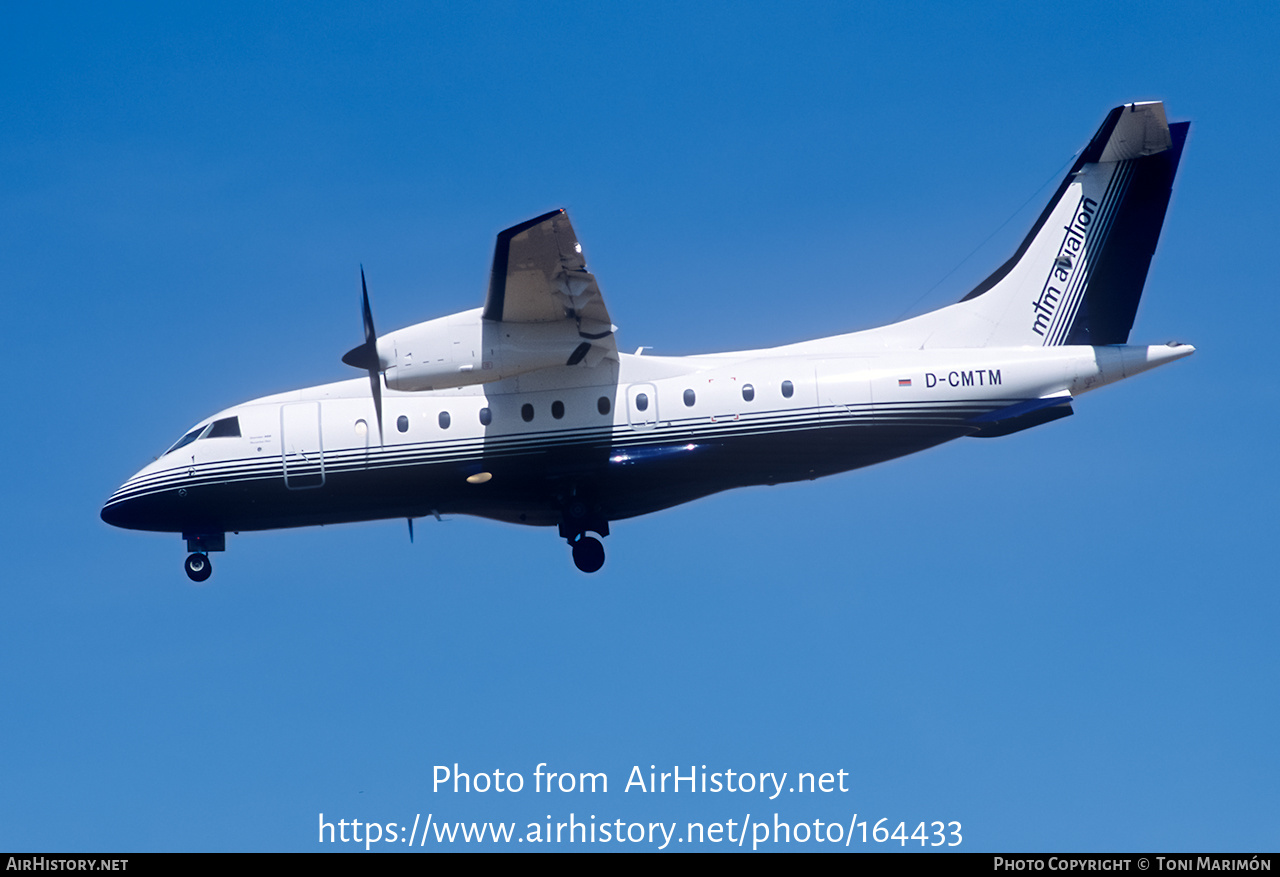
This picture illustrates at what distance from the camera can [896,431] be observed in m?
21.2

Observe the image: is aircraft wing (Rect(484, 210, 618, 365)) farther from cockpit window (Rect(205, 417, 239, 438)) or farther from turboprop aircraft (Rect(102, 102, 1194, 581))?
cockpit window (Rect(205, 417, 239, 438))

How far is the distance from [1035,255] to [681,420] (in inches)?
240

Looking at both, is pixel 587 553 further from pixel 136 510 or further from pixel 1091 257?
pixel 1091 257

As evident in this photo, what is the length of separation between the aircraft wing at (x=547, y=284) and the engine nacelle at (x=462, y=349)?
160 mm

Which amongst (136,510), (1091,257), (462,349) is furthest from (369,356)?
(1091,257)

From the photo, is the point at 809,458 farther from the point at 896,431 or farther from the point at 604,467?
the point at 604,467

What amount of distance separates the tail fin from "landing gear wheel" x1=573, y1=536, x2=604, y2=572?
5.79 m

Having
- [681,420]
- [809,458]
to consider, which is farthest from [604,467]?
[809,458]

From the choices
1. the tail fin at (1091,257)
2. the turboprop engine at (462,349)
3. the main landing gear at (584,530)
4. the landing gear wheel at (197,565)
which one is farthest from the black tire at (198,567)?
the tail fin at (1091,257)

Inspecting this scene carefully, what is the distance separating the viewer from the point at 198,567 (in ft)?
74.2

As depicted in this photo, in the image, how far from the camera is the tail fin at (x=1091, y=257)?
72.8ft

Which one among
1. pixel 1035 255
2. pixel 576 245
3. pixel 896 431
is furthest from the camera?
pixel 1035 255
